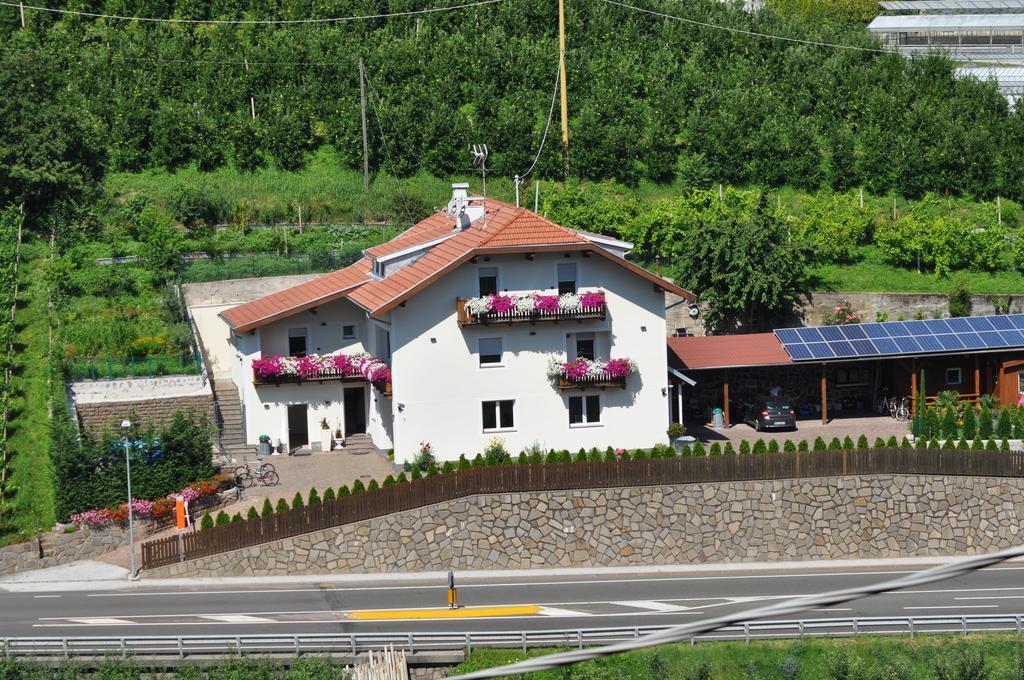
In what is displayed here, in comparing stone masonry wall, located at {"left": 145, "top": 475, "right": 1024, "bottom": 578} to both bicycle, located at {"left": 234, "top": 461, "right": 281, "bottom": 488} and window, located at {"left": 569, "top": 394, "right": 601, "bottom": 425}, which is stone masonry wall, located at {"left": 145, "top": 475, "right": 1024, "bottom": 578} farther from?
window, located at {"left": 569, "top": 394, "right": 601, "bottom": 425}

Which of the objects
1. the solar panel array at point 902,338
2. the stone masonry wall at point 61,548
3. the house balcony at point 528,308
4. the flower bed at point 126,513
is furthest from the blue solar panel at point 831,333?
the stone masonry wall at point 61,548

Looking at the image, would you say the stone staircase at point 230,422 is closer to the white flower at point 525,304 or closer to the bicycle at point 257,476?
the bicycle at point 257,476

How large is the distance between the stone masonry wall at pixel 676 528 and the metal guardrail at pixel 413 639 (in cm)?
731

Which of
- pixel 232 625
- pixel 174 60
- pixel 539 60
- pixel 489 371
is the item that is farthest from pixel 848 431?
pixel 174 60

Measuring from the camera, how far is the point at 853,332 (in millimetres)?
51375

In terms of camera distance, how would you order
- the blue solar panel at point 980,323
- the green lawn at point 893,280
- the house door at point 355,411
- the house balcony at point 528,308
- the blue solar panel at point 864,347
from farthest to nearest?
the green lawn at point 893,280
the blue solar panel at point 980,323
the blue solar panel at point 864,347
the house door at point 355,411
the house balcony at point 528,308

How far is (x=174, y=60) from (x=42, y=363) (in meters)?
26.6

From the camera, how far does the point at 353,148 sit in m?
68.1

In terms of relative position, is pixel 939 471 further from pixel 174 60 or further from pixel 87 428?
pixel 174 60

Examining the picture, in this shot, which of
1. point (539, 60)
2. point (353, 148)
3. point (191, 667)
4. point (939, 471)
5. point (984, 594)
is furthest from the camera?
point (539, 60)

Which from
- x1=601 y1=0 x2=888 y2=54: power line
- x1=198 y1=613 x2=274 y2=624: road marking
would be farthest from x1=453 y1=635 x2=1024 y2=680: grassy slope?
A: x1=601 y1=0 x2=888 y2=54: power line

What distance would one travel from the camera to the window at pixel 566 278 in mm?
45219

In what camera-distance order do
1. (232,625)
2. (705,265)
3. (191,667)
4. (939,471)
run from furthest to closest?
(705,265) → (939,471) → (232,625) → (191,667)

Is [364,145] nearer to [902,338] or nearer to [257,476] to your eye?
[257,476]
